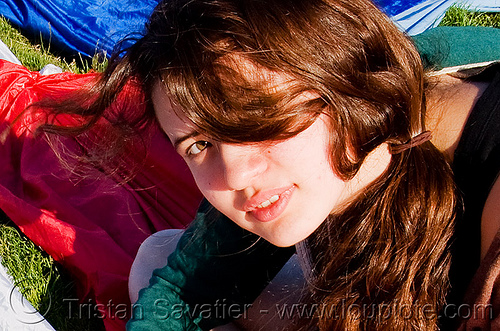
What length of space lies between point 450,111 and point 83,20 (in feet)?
6.31

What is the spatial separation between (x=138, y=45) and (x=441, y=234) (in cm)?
76

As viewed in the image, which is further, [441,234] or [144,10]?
[144,10]

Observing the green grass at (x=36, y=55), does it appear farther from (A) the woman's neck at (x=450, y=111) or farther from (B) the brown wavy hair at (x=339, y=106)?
(A) the woman's neck at (x=450, y=111)

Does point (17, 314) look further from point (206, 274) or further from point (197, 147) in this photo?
point (197, 147)

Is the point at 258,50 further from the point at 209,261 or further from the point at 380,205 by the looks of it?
the point at 209,261

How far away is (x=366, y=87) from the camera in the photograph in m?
1.18

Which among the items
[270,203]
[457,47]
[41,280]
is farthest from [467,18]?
[41,280]

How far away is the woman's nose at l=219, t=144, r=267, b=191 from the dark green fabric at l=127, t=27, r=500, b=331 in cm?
39

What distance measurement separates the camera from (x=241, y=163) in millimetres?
1151

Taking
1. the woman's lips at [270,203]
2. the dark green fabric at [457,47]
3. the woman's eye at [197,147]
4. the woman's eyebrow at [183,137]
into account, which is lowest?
the woman's lips at [270,203]

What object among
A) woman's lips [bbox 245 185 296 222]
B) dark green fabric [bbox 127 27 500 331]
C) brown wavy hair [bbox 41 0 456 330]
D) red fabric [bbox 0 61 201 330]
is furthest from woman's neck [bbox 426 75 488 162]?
red fabric [bbox 0 61 201 330]

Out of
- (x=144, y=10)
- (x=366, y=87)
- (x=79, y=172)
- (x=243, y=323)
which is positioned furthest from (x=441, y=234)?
(x=144, y=10)

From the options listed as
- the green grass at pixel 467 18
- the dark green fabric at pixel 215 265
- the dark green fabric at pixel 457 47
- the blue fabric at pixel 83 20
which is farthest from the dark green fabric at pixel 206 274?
the green grass at pixel 467 18

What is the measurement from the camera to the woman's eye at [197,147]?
120cm
